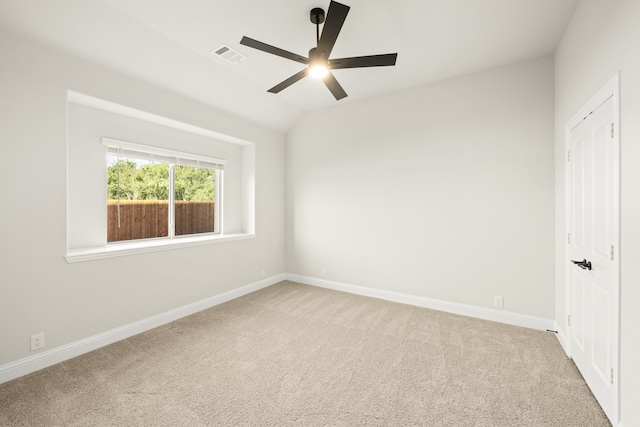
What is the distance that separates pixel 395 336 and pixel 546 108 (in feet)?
9.68

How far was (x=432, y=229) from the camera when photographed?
11.9 ft

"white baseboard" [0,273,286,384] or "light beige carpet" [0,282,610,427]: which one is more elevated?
"white baseboard" [0,273,286,384]

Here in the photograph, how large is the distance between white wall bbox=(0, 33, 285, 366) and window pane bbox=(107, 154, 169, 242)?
1.77 ft

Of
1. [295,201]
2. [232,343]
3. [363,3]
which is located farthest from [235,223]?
[363,3]

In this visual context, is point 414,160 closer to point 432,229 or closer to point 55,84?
point 432,229

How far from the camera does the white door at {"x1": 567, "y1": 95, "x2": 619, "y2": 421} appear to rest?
5.47 feet

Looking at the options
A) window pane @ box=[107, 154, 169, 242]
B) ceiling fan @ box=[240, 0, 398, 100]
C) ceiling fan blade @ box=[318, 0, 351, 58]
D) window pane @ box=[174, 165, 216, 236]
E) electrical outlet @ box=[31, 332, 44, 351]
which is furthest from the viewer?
window pane @ box=[174, 165, 216, 236]

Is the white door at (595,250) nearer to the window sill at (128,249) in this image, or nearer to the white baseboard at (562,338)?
the white baseboard at (562,338)

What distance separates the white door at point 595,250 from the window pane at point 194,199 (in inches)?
170

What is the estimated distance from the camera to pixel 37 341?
224 centimetres

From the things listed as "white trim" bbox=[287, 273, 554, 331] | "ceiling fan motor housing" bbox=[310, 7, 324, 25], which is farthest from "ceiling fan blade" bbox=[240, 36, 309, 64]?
"white trim" bbox=[287, 273, 554, 331]

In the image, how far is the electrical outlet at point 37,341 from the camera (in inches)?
87.5

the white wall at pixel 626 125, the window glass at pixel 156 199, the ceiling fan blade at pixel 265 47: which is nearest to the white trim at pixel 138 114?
the window glass at pixel 156 199

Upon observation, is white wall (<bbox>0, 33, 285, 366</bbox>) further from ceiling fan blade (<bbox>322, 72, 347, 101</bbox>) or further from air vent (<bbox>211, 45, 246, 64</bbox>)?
ceiling fan blade (<bbox>322, 72, 347, 101</bbox>)
